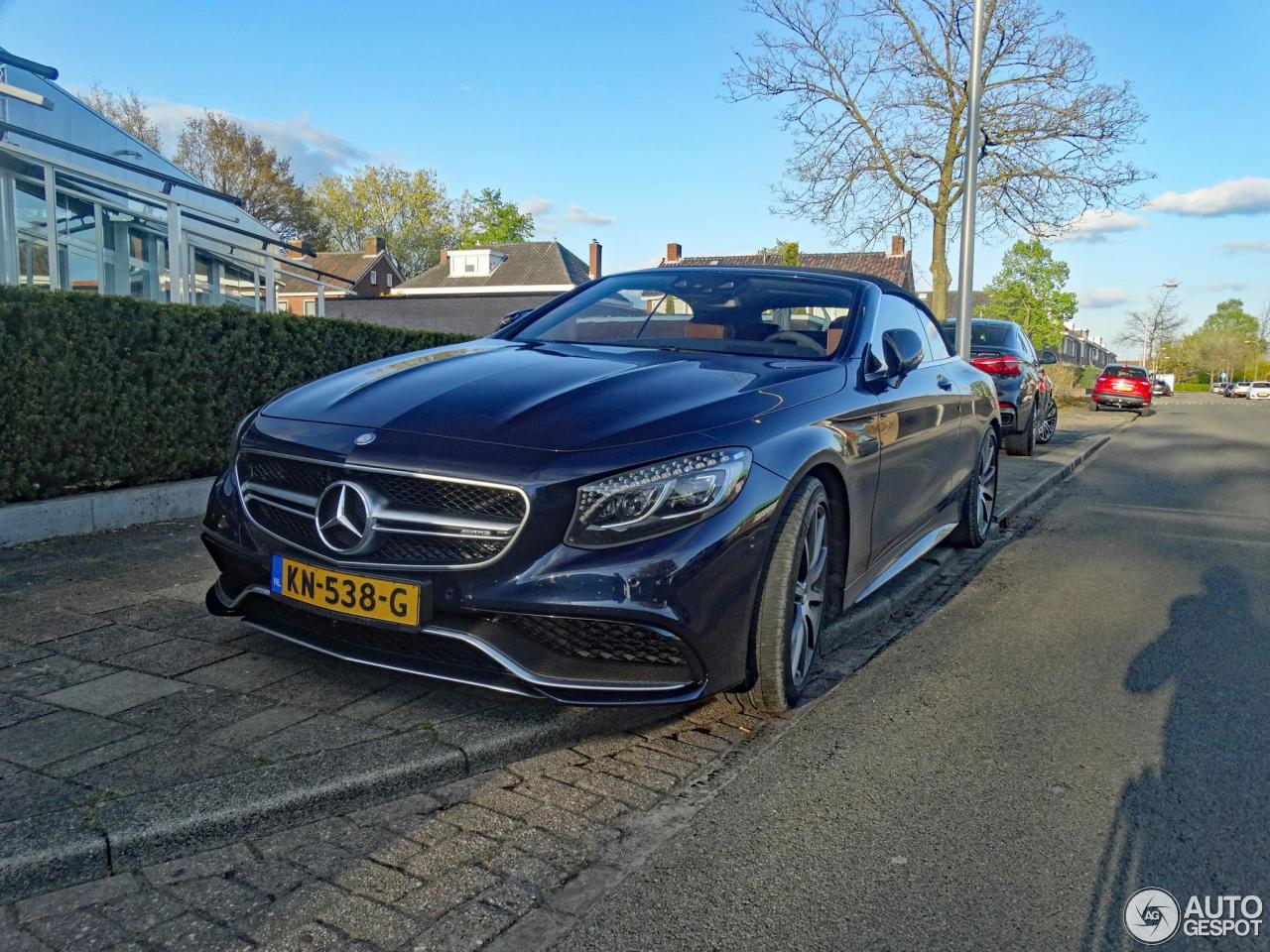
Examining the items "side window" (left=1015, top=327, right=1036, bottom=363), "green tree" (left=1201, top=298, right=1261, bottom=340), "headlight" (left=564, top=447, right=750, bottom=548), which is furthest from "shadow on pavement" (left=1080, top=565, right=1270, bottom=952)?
"green tree" (left=1201, top=298, right=1261, bottom=340)

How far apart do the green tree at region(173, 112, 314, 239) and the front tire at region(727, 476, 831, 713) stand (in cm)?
5255

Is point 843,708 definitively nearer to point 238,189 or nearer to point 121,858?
point 121,858

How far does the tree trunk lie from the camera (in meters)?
20.4

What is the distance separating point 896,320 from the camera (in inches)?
195

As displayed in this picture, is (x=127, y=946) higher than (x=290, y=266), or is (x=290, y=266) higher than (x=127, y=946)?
(x=290, y=266)

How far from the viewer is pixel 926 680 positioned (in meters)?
3.92

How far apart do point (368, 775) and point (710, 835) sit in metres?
0.94

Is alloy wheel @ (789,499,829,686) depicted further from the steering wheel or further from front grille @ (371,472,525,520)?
front grille @ (371,472,525,520)

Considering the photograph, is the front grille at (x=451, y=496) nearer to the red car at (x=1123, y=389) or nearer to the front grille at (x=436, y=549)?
the front grille at (x=436, y=549)

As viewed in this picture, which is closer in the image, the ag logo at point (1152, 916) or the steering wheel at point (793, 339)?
the ag logo at point (1152, 916)

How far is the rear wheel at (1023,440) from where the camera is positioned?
39.6 feet

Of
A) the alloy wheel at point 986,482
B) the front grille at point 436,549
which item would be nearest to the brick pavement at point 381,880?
the front grille at point 436,549

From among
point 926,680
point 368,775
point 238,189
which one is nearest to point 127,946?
point 368,775

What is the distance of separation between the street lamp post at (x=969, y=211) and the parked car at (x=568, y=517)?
7366 millimetres
